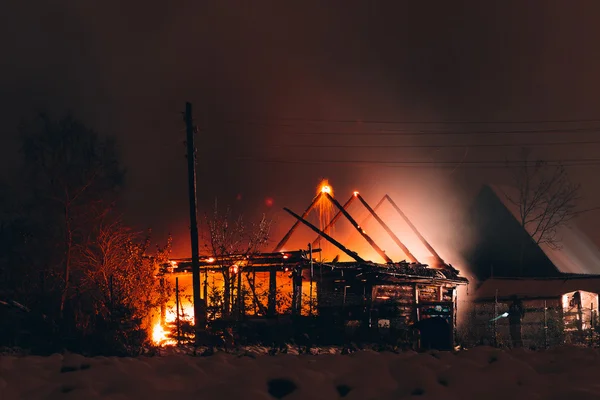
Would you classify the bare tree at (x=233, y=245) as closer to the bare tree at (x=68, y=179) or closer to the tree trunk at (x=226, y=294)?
the tree trunk at (x=226, y=294)

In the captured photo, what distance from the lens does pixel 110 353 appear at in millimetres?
18484

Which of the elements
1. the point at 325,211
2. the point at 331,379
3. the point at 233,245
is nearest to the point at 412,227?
the point at 325,211

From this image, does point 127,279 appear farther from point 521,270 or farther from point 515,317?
point 521,270

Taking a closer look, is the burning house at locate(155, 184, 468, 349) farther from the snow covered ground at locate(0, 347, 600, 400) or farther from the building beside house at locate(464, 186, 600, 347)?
the snow covered ground at locate(0, 347, 600, 400)

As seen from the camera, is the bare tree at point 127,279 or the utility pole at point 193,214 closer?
the bare tree at point 127,279

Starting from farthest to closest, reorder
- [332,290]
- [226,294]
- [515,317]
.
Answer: [515,317] < [332,290] < [226,294]

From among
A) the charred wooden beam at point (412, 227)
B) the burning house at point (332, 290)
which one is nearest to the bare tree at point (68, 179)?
the burning house at point (332, 290)

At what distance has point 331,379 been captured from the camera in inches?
257

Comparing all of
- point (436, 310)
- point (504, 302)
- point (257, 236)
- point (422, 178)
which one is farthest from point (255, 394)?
point (422, 178)

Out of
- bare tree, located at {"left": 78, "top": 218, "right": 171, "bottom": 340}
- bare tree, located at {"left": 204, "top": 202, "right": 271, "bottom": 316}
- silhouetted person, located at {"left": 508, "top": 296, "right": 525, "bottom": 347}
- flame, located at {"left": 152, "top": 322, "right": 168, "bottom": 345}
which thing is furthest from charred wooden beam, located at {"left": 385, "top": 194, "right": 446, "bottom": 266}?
bare tree, located at {"left": 78, "top": 218, "right": 171, "bottom": 340}

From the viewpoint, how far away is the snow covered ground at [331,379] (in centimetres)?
601

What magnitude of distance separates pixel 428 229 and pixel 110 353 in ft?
113

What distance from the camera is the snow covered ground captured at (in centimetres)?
601

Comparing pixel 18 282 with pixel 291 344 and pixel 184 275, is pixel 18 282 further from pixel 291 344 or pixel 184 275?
pixel 291 344
